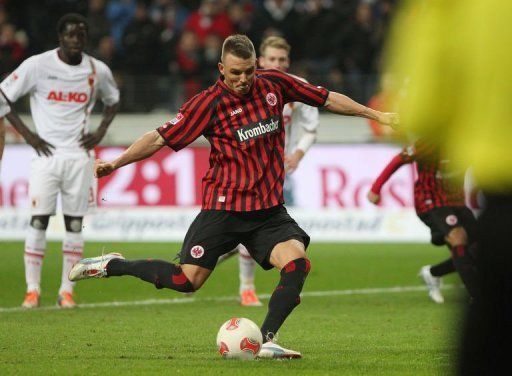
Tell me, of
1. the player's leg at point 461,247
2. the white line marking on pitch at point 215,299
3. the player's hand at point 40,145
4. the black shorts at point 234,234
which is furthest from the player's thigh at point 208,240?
the player's hand at point 40,145

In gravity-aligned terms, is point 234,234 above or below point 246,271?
above

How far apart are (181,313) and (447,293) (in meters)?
3.38

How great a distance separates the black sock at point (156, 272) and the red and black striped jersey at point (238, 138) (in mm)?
475

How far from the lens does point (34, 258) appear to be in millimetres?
10234

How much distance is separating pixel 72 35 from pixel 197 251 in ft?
12.6

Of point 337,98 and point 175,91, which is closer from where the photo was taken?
point 337,98

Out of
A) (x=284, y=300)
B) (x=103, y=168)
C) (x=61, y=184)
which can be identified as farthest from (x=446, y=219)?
(x=103, y=168)

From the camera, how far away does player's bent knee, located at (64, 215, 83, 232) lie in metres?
10.4

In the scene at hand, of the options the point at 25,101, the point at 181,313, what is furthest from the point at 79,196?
the point at 25,101

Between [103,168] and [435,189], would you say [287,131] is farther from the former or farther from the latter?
[103,168]

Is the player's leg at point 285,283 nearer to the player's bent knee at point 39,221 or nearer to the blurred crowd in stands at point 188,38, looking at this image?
the player's bent knee at point 39,221

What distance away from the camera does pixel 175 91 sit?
65.8 ft

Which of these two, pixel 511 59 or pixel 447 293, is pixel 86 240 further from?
pixel 511 59

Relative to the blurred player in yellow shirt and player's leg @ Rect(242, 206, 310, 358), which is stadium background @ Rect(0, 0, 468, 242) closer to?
player's leg @ Rect(242, 206, 310, 358)
